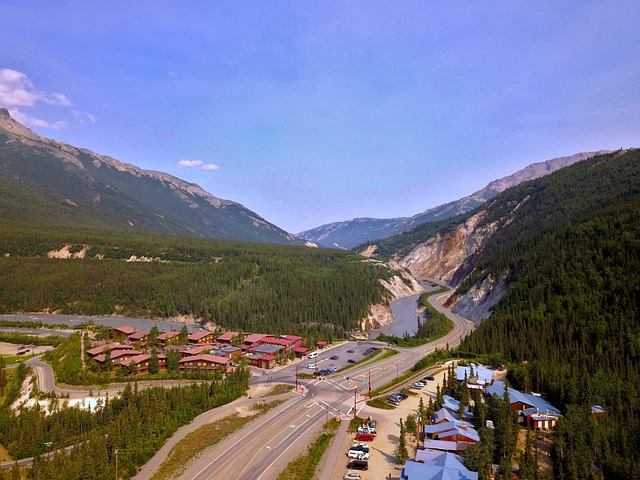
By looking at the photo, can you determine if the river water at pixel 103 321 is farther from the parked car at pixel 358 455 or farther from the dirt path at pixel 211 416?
the parked car at pixel 358 455

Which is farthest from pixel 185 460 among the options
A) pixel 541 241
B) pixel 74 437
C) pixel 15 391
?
pixel 541 241

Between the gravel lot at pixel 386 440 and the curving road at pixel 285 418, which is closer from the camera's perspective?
the gravel lot at pixel 386 440

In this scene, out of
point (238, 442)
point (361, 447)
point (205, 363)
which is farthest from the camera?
point (205, 363)

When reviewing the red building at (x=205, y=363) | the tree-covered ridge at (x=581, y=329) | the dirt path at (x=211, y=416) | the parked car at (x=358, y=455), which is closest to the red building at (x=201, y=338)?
the red building at (x=205, y=363)

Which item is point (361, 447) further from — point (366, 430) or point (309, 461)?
point (309, 461)

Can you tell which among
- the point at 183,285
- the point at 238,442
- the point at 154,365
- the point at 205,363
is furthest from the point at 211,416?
the point at 183,285

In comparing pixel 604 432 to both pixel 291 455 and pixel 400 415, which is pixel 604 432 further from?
pixel 291 455
